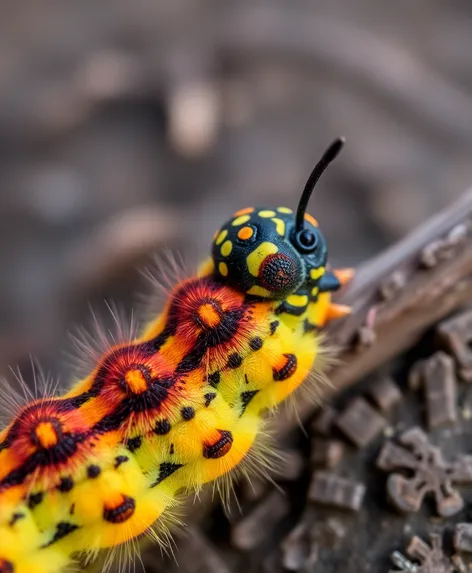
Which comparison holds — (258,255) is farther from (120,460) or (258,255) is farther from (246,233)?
(120,460)

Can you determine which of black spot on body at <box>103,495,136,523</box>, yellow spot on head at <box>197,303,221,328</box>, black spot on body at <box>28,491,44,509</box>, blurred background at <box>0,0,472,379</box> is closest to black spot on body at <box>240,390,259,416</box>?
yellow spot on head at <box>197,303,221,328</box>

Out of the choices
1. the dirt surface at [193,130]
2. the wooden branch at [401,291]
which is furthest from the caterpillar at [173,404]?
the dirt surface at [193,130]

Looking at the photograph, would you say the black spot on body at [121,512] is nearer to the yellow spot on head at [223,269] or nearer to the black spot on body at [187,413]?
the black spot on body at [187,413]

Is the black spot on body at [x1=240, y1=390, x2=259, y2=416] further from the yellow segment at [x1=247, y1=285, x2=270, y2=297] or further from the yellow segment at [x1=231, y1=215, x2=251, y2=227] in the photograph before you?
the yellow segment at [x1=231, y1=215, x2=251, y2=227]

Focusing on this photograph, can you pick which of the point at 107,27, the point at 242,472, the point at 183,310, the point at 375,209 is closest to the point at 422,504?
the point at 242,472

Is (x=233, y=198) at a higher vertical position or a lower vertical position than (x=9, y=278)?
lower

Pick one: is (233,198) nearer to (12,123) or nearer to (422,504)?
(12,123)

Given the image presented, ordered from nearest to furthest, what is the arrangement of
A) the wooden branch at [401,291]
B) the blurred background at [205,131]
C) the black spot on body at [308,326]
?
the black spot on body at [308,326] → the wooden branch at [401,291] → the blurred background at [205,131]
